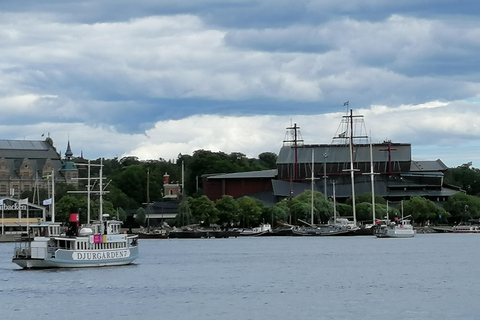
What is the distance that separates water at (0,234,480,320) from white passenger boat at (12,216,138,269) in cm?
82

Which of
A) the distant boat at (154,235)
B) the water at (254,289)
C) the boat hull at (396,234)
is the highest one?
the distant boat at (154,235)

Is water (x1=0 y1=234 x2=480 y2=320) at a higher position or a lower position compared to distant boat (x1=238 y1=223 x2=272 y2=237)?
lower

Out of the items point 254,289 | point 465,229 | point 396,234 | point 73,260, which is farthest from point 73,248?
point 465,229

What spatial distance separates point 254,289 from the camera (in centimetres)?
6812

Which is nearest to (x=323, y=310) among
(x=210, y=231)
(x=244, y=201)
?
(x=210, y=231)

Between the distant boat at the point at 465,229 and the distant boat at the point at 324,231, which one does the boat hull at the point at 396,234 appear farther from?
the distant boat at the point at 465,229

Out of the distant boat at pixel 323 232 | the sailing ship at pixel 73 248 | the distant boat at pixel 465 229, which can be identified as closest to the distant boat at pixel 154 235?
the distant boat at pixel 323 232

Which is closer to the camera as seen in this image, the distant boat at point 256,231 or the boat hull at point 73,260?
the boat hull at point 73,260

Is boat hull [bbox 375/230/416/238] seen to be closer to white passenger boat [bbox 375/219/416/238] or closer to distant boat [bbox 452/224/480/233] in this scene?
white passenger boat [bbox 375/219/416/238]

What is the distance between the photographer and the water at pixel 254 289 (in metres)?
56.2

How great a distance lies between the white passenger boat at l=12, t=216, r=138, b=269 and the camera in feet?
261

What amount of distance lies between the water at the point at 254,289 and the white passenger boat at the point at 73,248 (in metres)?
0.82

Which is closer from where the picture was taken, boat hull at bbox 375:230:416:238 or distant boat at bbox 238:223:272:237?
boat hull at bbox 375:230:416:238

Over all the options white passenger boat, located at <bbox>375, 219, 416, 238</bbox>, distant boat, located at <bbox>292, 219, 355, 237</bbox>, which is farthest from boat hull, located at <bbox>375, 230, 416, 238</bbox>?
distant boat, located at <bbox>292, 219, 355, 237</bbox>
